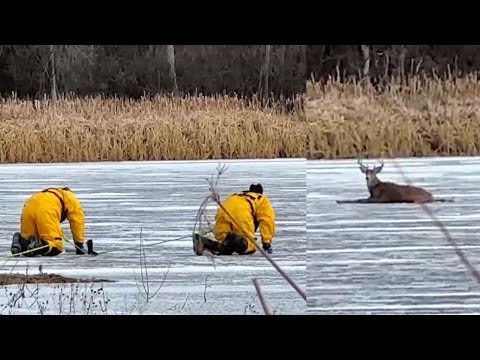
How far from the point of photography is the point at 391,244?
17.6 feet

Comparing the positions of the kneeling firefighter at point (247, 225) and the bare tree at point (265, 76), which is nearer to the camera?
the kneeling firefighter at point (247, 225)

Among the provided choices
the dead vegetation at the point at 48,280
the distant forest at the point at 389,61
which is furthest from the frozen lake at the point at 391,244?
the dead vegetation at the point at 48,280

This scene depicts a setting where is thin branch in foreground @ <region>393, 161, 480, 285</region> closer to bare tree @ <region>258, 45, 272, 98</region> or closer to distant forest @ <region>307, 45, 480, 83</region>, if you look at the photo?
distant forest @ <region>307, 45, 480, 83</region>

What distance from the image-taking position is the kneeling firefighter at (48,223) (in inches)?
215

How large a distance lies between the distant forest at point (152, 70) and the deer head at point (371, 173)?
1.76 ft

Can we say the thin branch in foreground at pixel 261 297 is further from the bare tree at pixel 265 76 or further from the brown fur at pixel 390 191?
the bare tree at pixel 265 76

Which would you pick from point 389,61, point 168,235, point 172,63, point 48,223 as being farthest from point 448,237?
point 48,223

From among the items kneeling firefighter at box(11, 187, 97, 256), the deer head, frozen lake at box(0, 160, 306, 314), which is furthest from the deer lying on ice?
kneeling firefighter at box(11, 187, 97, 256)

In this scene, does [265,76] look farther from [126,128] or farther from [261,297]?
[261,297]

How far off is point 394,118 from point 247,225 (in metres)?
0.97

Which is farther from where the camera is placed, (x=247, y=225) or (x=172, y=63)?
(x=172, y=63)
